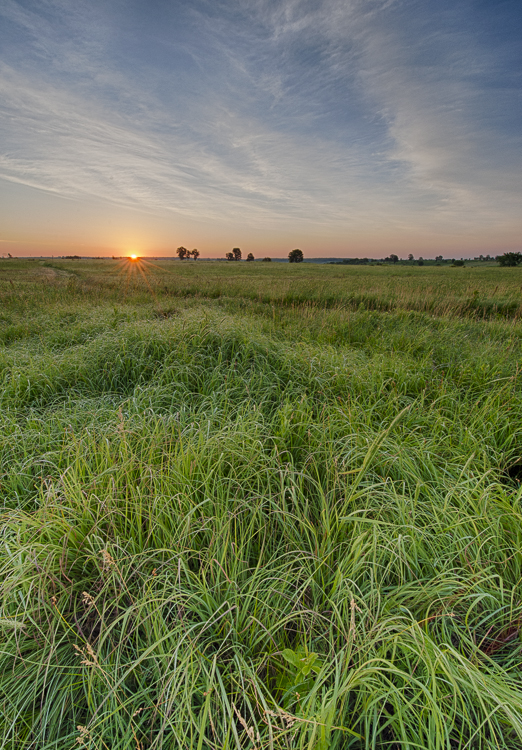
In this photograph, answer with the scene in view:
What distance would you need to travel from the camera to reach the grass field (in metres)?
1.19

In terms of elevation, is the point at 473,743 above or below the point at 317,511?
below

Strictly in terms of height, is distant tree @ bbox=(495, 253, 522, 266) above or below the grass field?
above

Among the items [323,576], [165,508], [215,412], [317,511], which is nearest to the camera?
[323,576]

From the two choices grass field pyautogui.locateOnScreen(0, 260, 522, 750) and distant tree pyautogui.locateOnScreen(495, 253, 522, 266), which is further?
distant tree pyautogui.locateOnScreen(495, 253, 522, 266)

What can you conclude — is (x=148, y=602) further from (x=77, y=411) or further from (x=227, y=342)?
(x=227, y=342)

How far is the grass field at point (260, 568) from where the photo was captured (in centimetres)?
119

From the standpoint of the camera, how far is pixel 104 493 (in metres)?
2.06

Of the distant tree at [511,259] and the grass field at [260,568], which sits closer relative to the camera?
the grass field at [260,568]

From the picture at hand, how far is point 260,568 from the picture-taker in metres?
1.70

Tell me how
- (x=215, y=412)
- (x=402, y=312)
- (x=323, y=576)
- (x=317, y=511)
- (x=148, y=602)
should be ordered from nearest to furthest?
(x=148, y=602) < (x=323, y=576) < (x=317, y=511) < (x=215, y=412) < (x=402, y=312)

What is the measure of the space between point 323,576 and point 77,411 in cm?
300

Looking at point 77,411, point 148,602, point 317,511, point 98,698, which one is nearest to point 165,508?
point 148,602

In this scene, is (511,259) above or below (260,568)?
above

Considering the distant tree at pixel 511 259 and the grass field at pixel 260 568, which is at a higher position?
the distant tree at pixel 511 259
